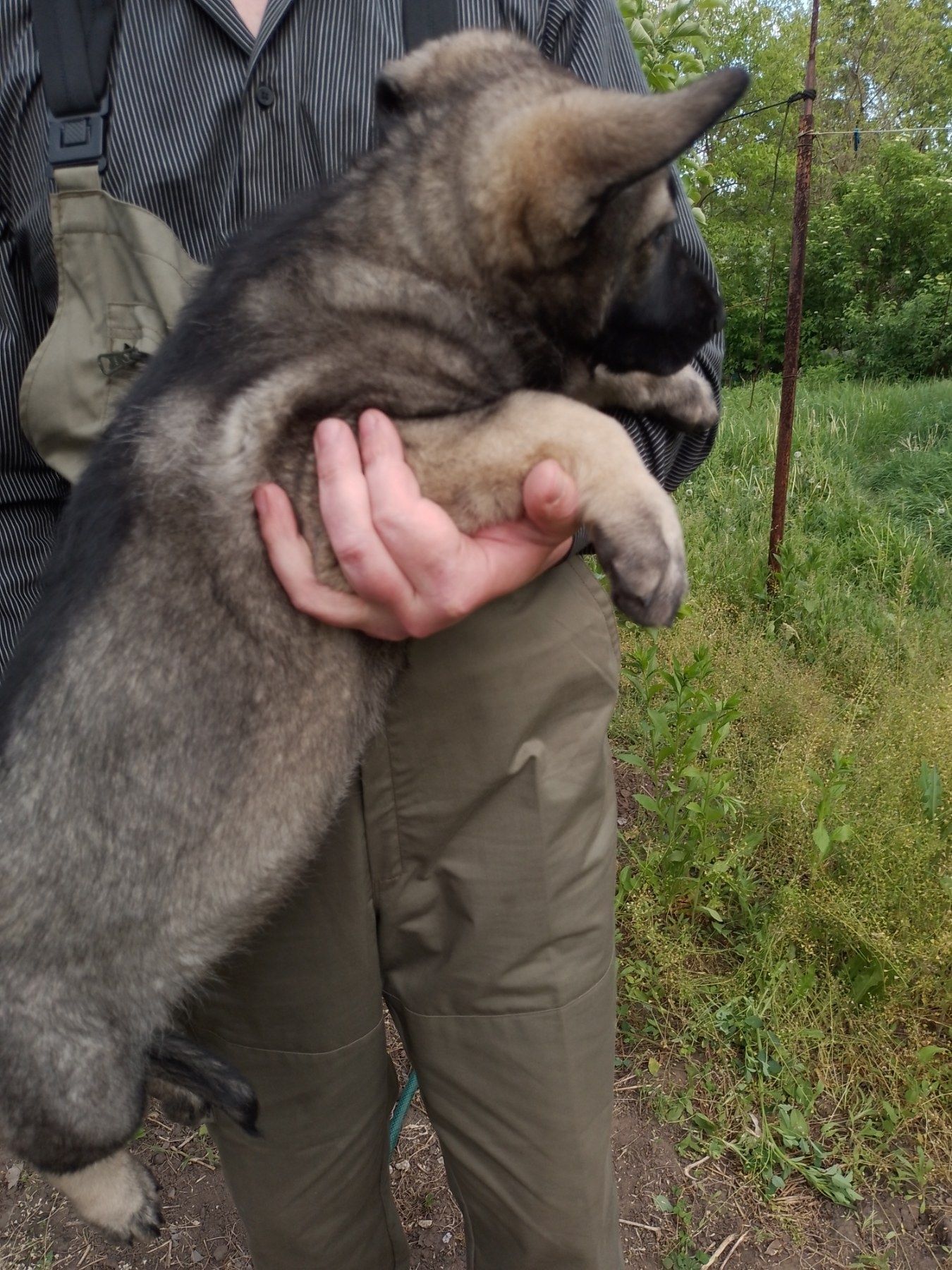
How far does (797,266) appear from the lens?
4312 mm

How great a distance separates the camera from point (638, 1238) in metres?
2.88

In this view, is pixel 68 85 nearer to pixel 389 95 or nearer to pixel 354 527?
pixel 389 95

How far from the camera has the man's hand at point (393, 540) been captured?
152 cm

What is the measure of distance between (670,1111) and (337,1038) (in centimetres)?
163

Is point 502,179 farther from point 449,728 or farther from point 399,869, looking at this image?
point 399,869

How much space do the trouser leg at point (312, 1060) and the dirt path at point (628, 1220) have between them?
1.01 m

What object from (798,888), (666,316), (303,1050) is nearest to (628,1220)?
(798,888)

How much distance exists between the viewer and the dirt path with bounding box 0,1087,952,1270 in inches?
107

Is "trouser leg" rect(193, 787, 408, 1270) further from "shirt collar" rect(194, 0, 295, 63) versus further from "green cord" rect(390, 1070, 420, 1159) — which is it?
"shirt collar" rect(194, 0, 295, 63)

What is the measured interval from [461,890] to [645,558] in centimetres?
74

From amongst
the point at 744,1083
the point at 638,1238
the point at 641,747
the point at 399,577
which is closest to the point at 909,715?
the point at 641,747

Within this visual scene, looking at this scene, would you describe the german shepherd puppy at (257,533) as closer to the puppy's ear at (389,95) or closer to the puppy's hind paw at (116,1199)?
the puppy's ear at (389,95)

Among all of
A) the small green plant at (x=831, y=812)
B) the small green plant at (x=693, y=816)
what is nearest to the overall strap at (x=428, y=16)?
the small green plant at (x=693, y=816)

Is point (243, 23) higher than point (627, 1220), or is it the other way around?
point (243, 23)
